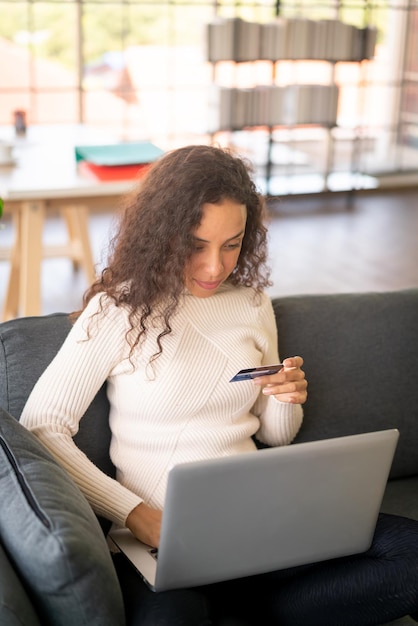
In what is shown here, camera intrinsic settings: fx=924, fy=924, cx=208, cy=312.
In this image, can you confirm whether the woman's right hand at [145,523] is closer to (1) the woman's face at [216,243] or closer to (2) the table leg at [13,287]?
(1) the woman's face at [216,243]

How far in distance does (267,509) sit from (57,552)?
387 mm

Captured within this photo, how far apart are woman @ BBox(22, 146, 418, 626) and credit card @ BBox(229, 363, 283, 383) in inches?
2.8

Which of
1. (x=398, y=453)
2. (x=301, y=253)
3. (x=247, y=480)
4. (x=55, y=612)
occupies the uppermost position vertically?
(x=247, y=480)

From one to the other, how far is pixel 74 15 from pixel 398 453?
5248mm

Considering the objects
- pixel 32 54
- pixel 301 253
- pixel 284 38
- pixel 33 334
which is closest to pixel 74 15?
pixel 32 54

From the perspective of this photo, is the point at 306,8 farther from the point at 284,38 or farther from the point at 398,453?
the point at 398,453

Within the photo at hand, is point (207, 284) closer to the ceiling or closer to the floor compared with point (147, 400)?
closer to the ceiling

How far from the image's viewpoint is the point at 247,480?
1.51 m

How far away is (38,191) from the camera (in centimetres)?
342

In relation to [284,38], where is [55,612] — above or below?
below

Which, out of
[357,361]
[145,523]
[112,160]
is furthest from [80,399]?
[112,160]

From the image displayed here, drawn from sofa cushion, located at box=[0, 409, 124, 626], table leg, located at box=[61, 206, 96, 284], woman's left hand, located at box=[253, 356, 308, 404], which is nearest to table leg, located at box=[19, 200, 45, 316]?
table leg, located at box=[61, 206, 96, 284]

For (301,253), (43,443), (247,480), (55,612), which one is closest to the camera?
(55,612)

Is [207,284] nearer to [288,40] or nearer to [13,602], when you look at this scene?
[13,602]
